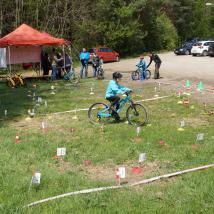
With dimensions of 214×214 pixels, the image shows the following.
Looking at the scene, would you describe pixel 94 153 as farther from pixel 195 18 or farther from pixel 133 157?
pixel 195 18

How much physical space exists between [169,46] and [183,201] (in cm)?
5479

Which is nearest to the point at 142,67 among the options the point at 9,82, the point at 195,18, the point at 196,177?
the point at 9,82

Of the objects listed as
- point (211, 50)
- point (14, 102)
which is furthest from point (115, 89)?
point (211, 50)

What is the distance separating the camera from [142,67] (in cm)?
2378

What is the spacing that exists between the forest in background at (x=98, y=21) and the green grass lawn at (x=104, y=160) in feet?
84.4

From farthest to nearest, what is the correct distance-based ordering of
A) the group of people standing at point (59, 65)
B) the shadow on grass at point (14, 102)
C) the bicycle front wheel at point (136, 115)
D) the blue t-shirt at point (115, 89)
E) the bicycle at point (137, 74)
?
the group of people standing at point (59, 65) < the bicycle at point (137, 74) < the shadow on grass at point (14, 102) < the bicycle front wheel at point (136, 115) < the blue t-shirt at point (115, 89)

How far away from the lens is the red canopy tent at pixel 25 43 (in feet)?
77.9

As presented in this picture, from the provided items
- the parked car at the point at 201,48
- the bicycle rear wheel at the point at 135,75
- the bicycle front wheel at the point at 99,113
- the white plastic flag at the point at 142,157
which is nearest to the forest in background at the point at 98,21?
the parked car at the point at 201,48

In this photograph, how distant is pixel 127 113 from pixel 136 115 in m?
0.23

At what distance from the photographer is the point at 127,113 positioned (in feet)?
36.2

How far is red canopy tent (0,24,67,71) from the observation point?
23.8 metres

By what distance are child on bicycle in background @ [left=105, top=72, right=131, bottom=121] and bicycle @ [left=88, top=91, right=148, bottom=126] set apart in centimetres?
7

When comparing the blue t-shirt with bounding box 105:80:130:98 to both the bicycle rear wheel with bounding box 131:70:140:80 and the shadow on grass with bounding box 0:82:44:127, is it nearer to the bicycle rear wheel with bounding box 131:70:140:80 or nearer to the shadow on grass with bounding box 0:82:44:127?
the shadow on grass with bounding box 0:82:44:127

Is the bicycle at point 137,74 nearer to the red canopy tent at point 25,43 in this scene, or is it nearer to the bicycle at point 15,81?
the red canopy tent at point 25,43
